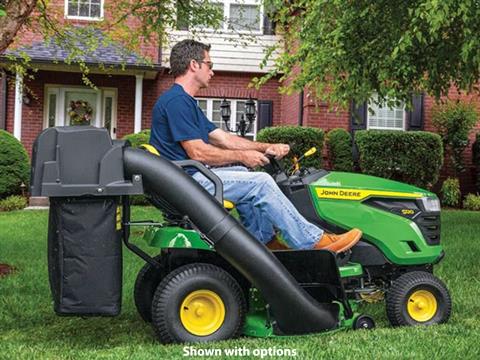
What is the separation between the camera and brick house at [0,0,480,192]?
15250mm

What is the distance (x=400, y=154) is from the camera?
556 inches

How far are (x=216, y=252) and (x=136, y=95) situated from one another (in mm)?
11810

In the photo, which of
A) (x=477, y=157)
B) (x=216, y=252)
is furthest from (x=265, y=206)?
(x=477, y=157)

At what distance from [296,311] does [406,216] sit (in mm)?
1034

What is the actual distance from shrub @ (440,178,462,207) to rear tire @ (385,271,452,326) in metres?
10.9

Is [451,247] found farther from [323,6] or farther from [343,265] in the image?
[343,265]

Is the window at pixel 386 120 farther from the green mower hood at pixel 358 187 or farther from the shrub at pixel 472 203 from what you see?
the green mower hood at pixel 358 187

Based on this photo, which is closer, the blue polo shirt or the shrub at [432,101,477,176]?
the blue polo shirt

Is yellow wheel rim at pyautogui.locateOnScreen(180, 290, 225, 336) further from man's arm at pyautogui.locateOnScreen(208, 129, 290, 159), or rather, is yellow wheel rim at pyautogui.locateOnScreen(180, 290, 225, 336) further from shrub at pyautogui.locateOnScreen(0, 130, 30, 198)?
shrub at pyautogui.locateOnScreen(0, 130, 30, 198)

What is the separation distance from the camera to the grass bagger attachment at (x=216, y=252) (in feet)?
11.8

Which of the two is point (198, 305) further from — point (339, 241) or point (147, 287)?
point (339, 241)

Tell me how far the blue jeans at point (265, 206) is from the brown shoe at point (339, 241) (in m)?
0.05

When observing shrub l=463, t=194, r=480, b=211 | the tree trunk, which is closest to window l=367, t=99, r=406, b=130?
shrub l=463, t=194, r=480, b=211

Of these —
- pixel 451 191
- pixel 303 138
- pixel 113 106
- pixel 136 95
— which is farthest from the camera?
pixel 113 106
